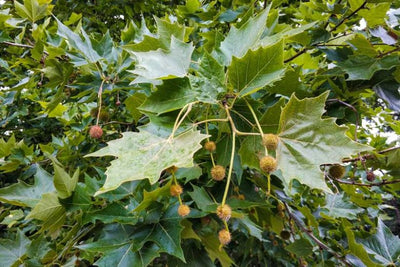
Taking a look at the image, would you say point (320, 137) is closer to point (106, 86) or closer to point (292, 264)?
point (106, 86)

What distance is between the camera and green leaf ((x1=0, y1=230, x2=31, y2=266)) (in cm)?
137

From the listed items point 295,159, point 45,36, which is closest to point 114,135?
point 45,36

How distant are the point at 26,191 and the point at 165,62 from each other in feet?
2.63

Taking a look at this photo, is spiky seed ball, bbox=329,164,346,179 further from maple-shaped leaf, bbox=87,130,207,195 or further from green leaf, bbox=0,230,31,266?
green leaf, bbox=0,230,31,266

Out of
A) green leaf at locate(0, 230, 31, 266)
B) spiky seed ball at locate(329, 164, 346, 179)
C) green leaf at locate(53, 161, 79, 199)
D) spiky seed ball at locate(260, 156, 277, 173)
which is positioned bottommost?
green leaf at locate(0, 230, 31, 266)

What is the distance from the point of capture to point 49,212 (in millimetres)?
1140

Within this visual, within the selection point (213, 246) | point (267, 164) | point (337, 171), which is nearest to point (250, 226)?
point (213, 246)

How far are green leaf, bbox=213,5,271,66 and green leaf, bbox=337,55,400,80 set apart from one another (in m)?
0.46

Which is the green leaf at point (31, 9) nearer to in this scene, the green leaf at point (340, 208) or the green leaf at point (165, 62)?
the green leaf at point (165, 62)

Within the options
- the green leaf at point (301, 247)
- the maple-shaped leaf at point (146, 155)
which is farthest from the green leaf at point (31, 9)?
the green leaf at point (301, 247)

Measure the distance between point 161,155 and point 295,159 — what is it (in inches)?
12.9

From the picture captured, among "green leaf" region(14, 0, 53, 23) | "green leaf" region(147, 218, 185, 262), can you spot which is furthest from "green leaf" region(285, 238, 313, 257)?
"green leaf" region(14, 0, 53, 23)

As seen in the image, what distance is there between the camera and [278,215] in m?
1.53

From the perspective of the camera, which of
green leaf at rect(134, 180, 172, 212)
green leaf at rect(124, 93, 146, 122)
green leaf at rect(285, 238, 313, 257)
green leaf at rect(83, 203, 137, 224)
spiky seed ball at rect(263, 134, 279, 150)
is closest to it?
spiky seed ball at rect(263, 134, 279, 150)
